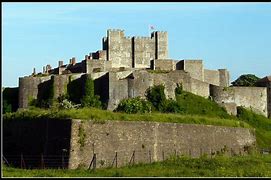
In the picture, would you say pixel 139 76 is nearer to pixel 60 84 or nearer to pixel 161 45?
pixel 60 84

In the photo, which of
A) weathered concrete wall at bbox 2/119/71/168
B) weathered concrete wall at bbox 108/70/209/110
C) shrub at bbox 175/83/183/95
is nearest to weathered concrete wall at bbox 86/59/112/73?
weathered concrete wall at bbox 108/70/209/110

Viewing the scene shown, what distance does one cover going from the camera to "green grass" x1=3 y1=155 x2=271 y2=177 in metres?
22.0

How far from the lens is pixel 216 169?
24750 mm

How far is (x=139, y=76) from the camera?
42625 millimetres

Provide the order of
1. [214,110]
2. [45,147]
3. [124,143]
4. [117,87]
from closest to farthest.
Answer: [45,147] → [124,143] → [117,87] → [214,110]

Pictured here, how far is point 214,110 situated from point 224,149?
30.5ft

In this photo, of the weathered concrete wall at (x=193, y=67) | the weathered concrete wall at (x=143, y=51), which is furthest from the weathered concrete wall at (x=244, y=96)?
the weathered concrete wall at (x=143, y=51)

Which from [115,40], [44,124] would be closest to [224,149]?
[44,124]

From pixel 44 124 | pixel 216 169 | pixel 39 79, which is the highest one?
pixel 39 79

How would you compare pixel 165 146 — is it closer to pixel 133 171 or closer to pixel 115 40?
pixel 133 171

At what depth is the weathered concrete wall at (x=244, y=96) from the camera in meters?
47.4

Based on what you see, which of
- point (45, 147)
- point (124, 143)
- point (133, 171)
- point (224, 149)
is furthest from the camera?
point (224, 149)

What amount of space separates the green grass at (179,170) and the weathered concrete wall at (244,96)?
17767 millimetres

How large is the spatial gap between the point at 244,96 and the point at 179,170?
25.6 metres
